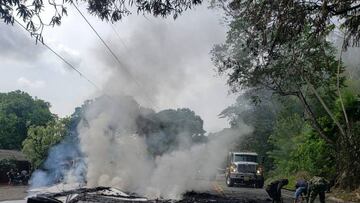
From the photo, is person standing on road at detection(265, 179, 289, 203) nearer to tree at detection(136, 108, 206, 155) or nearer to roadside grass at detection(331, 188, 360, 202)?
roadside grass at detection(331, 188, 360, 202)

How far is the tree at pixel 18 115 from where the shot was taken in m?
57.5

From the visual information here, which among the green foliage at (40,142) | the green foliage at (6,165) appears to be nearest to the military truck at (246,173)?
the green foliage at (40,142)

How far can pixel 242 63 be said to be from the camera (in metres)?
31.8

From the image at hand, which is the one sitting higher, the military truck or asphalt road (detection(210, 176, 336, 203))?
the military truck

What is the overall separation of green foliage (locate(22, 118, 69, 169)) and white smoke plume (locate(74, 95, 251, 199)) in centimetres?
1134

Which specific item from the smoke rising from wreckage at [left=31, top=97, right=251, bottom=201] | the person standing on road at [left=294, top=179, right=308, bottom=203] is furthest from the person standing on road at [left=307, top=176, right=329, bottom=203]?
the smoke rising from wreckage at [left=31, top=97, right=251, bottom=201]

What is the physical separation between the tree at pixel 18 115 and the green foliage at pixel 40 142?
1810cm

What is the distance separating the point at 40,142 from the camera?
3812 centimetres

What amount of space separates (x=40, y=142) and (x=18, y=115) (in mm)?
27567

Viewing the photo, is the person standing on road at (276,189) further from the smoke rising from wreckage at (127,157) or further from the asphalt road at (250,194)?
the smoke rising from wreckage at (127,157)

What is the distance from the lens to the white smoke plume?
23281mm

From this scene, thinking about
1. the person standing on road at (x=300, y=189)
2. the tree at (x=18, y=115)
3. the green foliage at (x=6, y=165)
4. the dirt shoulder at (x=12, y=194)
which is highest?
the tree at (x=18, y=115)

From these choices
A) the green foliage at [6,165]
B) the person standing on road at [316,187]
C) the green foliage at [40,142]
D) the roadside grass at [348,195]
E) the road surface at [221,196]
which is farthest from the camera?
the green foliage at [40,142]

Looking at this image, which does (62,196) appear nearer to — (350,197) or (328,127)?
(350,197)
